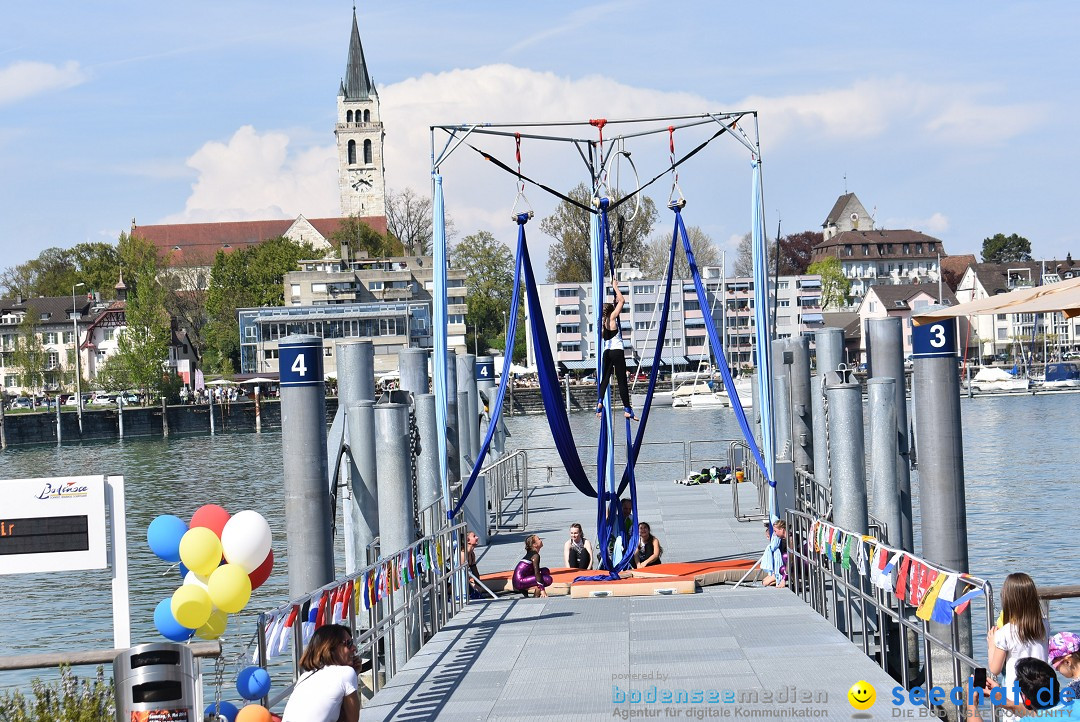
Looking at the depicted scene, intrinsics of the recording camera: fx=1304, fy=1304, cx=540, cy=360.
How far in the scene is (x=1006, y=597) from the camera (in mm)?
8375

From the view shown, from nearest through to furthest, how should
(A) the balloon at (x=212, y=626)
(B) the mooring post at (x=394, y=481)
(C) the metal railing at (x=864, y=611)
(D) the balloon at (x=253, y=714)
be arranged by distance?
1. (D) the balloon at (x=253, y=714)
2. (A) the balloon at (x=212, y=626)
3. (C) the metal railing at (x=864, y=611)
4. (B) the mooring post at (x=394, y=481)

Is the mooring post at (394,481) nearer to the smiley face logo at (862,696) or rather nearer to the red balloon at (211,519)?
the red balloon at (211,519)

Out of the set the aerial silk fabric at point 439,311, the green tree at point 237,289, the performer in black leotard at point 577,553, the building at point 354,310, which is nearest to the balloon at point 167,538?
the aerial silk fabric at point 439,311

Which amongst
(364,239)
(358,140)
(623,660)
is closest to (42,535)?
(623,660)

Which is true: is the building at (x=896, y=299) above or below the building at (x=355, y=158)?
below

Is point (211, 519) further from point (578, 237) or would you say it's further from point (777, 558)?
point (578, 237)

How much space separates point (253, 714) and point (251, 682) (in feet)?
0.65

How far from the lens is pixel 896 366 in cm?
1938

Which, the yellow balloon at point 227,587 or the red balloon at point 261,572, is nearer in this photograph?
the yellow balloon at point 227,587

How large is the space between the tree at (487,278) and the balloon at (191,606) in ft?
414

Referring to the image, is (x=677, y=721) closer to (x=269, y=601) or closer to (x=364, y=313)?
(x=269, y=601)

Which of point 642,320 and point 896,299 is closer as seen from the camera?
point 642,320

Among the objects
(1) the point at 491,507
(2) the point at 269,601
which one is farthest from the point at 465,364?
(2) the point at 269,601

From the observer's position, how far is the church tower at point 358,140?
184125mm
